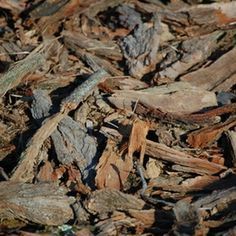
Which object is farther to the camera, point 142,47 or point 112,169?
point 142,47

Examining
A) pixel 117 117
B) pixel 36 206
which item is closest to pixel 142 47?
pixel 117 117

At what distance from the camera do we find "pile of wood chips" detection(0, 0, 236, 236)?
317cm

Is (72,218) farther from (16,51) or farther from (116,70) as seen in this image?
(16,51)

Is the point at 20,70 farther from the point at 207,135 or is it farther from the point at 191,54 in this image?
the point at 207,135

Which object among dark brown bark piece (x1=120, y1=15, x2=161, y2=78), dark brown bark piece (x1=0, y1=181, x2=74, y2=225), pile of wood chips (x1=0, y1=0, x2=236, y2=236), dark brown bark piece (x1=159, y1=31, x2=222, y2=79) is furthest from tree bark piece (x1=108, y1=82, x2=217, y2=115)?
dark brown bark piece (x1=0, y1=181, x2=74, y2=225)

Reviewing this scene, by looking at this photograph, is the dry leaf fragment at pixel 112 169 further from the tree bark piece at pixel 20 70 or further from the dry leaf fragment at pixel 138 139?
the tree bark piece at pixel 20 70

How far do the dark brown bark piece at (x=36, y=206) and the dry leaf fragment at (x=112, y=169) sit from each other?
0.22 metres

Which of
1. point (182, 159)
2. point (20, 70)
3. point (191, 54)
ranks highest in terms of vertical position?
point (20, 70)

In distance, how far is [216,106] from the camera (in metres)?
3.79

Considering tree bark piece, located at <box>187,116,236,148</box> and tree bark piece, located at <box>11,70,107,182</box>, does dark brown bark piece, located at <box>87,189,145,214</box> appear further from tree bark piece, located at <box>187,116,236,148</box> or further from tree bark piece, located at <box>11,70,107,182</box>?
tree bark piece, located at <box>187,116,236,148</box>

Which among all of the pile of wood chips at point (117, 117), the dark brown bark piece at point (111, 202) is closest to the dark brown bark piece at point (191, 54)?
the pile of wood chips at point (117, 117)

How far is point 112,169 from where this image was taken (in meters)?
3.39

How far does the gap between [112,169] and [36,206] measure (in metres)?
0.51

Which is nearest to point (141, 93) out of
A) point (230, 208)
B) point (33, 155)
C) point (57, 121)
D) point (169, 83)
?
point (169, 83)
